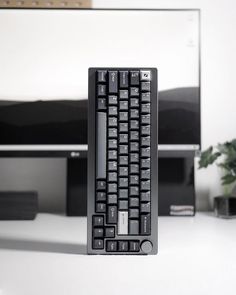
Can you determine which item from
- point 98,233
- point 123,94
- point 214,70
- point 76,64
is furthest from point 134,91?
point 214,70

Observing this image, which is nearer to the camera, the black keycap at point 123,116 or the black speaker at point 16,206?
the black keycap at point 123,116

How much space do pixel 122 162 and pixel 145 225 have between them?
0.10m

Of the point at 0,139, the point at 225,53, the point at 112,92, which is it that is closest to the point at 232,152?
the point at 225,53

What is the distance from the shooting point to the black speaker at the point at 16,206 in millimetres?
958

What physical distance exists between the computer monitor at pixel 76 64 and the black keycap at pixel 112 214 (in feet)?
1.15

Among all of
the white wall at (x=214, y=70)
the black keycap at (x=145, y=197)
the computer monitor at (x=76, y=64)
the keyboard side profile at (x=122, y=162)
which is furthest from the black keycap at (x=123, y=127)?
the white wall at (x=214, y=70)

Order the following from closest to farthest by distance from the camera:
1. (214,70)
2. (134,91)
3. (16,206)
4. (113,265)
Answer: (113,265)
(134,91)
(16,206)
(214,70)

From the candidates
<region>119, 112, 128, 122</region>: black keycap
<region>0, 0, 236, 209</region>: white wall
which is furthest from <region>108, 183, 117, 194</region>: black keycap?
<region>0, 0, 236, 209</region>: white wall

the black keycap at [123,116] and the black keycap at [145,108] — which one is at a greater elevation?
the black keycap at [145,108]

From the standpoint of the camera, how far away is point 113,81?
0.70m

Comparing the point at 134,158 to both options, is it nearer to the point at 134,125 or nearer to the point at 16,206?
the point at 134,125

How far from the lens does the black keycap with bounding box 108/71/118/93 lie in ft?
2.28

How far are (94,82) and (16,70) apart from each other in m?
0.37

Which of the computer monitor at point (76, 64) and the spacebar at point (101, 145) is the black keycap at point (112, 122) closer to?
the spacebar at point (101, 145)
